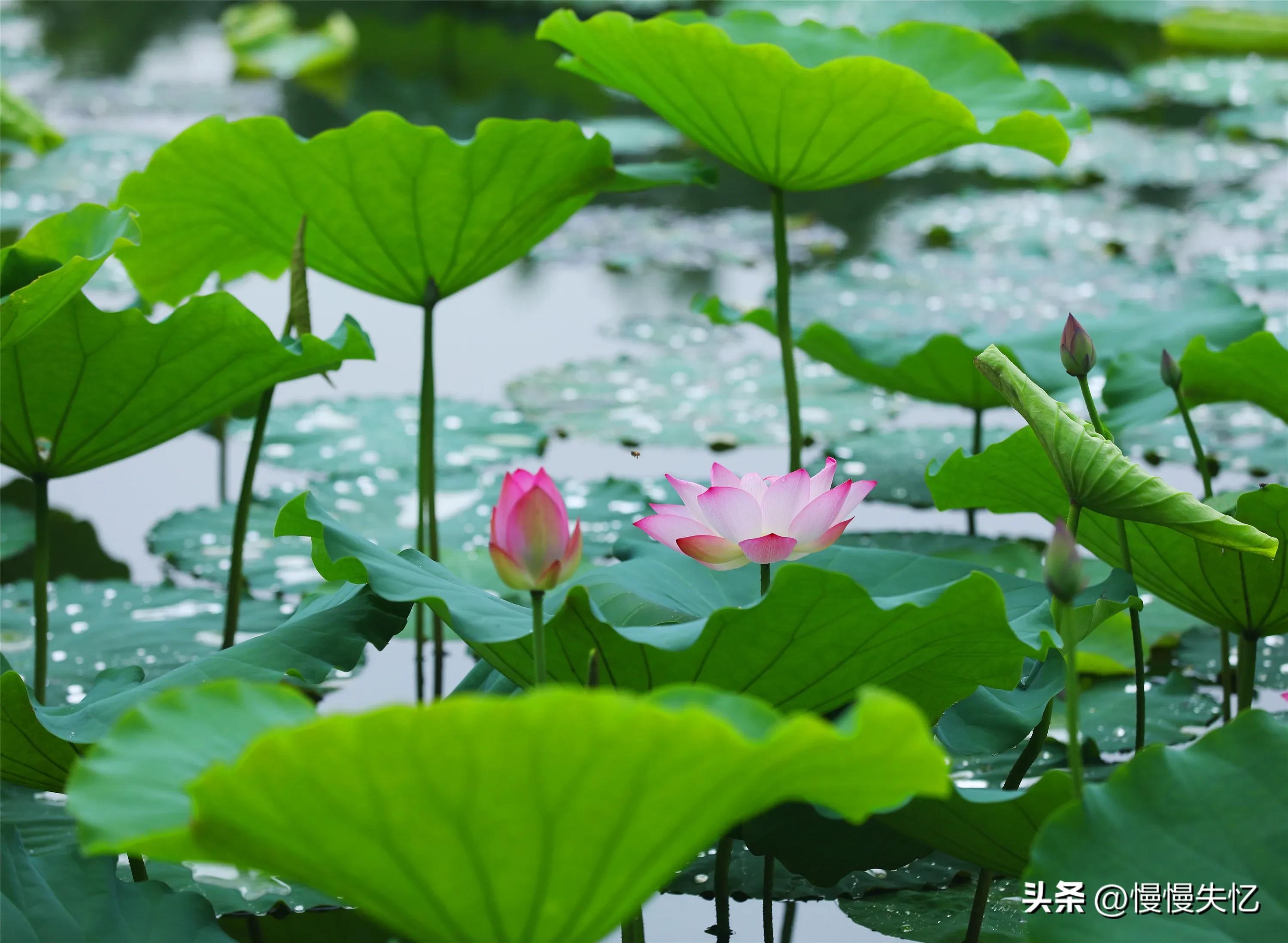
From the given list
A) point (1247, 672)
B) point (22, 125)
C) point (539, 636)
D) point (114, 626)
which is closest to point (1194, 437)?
point (1247, 672)

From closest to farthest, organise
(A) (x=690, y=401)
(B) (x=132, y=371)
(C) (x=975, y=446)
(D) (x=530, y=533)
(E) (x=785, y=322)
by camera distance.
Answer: (D) (x=530, y=533) → (B) (x=132, y=371) → (E) (x=785, y=322) → (C) (x=975, y=446) → (A) (x=690, y=401)

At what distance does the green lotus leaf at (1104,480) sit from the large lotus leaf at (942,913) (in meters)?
0.33

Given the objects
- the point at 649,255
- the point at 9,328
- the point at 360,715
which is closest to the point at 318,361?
the point at 9,328

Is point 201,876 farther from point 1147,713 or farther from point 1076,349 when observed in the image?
point 1147,713

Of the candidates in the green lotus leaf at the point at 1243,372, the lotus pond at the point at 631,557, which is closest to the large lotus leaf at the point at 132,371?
the lotus pond at the point at 631,557

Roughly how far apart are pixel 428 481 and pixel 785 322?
0.43 metres

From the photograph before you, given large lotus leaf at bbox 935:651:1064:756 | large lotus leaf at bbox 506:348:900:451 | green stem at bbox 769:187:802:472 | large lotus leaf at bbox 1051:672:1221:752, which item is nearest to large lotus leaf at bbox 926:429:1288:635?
large lotus leaf at bbox 935:651:1064:756

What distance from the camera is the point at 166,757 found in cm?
54

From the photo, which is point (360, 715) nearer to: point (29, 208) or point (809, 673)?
point (809, 673)

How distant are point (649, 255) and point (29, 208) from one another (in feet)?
4.68

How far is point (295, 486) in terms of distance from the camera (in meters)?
1.80

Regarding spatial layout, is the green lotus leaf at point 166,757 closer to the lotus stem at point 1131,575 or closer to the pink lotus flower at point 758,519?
the pink lotus flower at point 758,519

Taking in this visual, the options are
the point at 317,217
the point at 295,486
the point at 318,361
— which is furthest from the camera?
the point at 295,486

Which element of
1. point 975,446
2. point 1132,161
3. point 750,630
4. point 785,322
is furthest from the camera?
point 1132,161
